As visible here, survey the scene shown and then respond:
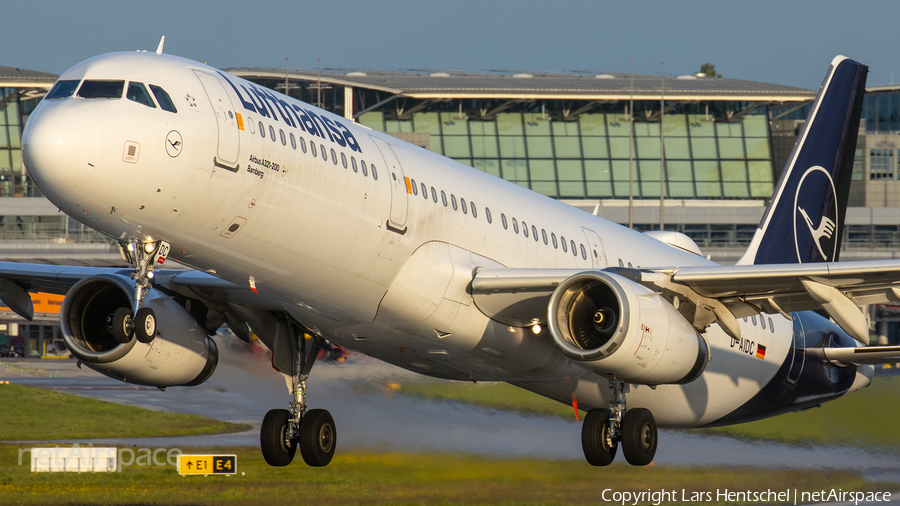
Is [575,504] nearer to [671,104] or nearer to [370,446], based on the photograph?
[370,446]

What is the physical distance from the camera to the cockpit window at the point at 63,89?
13633 mm

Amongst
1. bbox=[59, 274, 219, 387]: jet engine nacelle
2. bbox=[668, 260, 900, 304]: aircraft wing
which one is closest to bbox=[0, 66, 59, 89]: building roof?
bbox=[59, 274, 219, 387]: jet engine nacelle

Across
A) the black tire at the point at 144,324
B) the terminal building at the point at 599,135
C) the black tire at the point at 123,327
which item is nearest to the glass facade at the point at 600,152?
the terminal building at the point at 599,135

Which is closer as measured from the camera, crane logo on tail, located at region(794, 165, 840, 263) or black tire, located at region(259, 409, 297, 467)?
black tire, located at region(259, 409, 297, 467)

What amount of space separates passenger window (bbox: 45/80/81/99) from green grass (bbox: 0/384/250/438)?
27.3 m

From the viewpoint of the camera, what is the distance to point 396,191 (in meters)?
17.2

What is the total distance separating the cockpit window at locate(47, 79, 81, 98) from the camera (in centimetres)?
1363

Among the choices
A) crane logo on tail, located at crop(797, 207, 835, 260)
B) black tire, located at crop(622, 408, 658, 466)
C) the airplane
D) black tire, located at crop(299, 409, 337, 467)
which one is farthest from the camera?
crane logo on tail, located at crop(797, 207, 835, 260)

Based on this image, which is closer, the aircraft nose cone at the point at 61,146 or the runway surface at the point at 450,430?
the aircraft nose cone at the point at 61,146

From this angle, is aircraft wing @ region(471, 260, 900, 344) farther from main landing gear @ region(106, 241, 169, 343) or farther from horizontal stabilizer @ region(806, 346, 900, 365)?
main landing gear @ region(106, 241, 169, 343)

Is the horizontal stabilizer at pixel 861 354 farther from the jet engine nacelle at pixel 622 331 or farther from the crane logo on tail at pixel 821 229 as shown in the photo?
the jet engine nacelle at pixel 622 331

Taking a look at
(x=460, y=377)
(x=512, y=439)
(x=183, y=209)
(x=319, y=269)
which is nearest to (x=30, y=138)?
(x=183, y=209)

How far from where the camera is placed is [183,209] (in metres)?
14.3

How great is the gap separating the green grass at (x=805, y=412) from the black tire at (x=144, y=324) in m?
12.6
